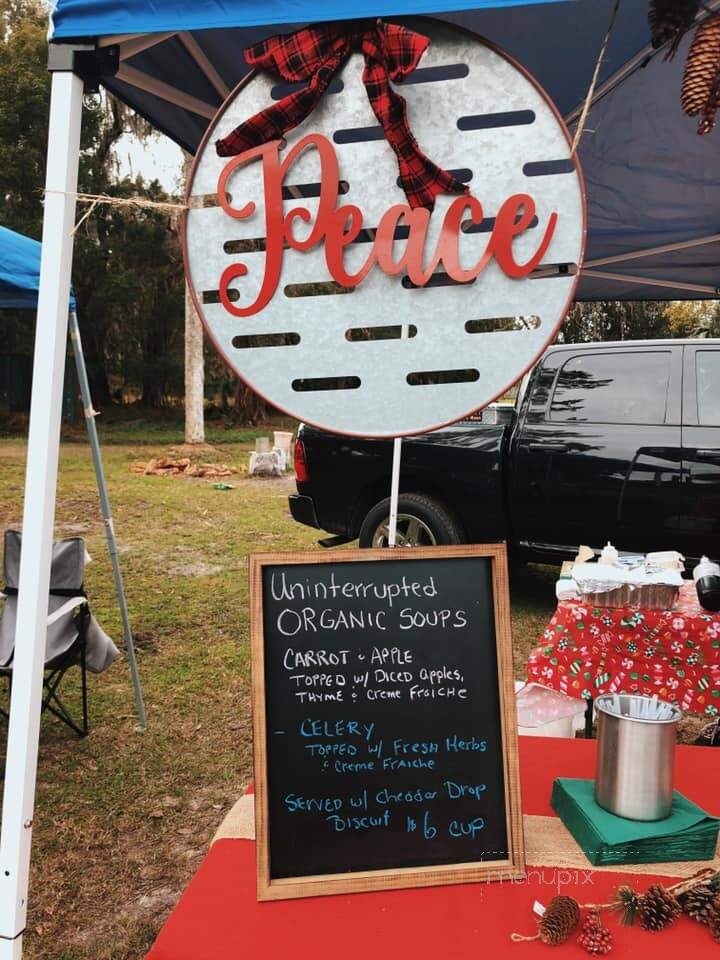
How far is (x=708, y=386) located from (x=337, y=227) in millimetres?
3929

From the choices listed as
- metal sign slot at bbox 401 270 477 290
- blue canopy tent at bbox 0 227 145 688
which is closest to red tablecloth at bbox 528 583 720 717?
metal sign slot at bbox 401 270 477 290

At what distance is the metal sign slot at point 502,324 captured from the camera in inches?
53.1

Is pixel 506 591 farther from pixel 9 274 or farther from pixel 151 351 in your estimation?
pixel 151 351

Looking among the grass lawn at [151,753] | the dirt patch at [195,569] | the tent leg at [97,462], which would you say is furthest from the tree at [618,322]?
the tent leg at [97,462]

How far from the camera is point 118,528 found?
8.19 metres

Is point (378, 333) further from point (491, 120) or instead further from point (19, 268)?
point (19, 268)

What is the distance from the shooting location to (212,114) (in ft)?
7.45

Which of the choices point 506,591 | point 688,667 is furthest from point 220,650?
point 506,591

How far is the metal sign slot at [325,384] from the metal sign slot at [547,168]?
0.48m

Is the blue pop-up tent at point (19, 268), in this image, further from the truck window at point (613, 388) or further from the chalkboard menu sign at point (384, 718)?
the truck window at point (613, 388)

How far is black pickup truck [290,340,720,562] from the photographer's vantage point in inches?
178

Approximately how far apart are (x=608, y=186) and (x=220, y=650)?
3336 millimetres

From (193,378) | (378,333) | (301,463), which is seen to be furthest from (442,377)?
(193,378)

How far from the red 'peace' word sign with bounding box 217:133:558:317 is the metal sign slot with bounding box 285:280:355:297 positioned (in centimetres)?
2
